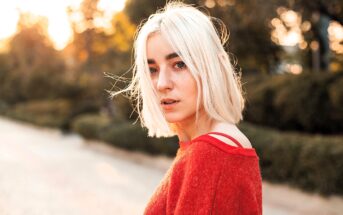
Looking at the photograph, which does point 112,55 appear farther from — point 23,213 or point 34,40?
point 23,213

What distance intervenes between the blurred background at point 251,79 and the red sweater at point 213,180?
0.69 meters

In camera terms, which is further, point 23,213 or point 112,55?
point 112,55

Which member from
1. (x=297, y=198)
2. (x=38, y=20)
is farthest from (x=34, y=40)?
(x=297, y=198)

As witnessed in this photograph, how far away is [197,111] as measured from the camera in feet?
4.46

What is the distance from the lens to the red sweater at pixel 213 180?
121 cm

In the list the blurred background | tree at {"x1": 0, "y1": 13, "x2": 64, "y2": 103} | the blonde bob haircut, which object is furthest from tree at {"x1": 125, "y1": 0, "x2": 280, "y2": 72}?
tree at {"x1": 0, "y1": 13, "x2": 64, "y2": 103}

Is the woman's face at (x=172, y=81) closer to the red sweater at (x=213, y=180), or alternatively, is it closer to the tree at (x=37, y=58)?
the red sweater at (x=213, y=180)

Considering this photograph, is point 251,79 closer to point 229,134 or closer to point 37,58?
point 229,134

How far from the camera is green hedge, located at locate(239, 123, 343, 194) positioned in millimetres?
6918

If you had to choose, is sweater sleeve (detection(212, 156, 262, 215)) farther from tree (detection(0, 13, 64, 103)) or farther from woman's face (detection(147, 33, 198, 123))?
tree (detection(0, 13, 64, 103))

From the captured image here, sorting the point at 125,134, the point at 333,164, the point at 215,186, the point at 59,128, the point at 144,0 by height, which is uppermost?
the point at 144,0

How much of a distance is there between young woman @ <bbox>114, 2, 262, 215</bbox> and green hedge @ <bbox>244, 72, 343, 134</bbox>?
7.79 meters

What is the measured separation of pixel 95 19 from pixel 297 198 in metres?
13.5

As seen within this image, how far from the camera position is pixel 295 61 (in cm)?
1886
